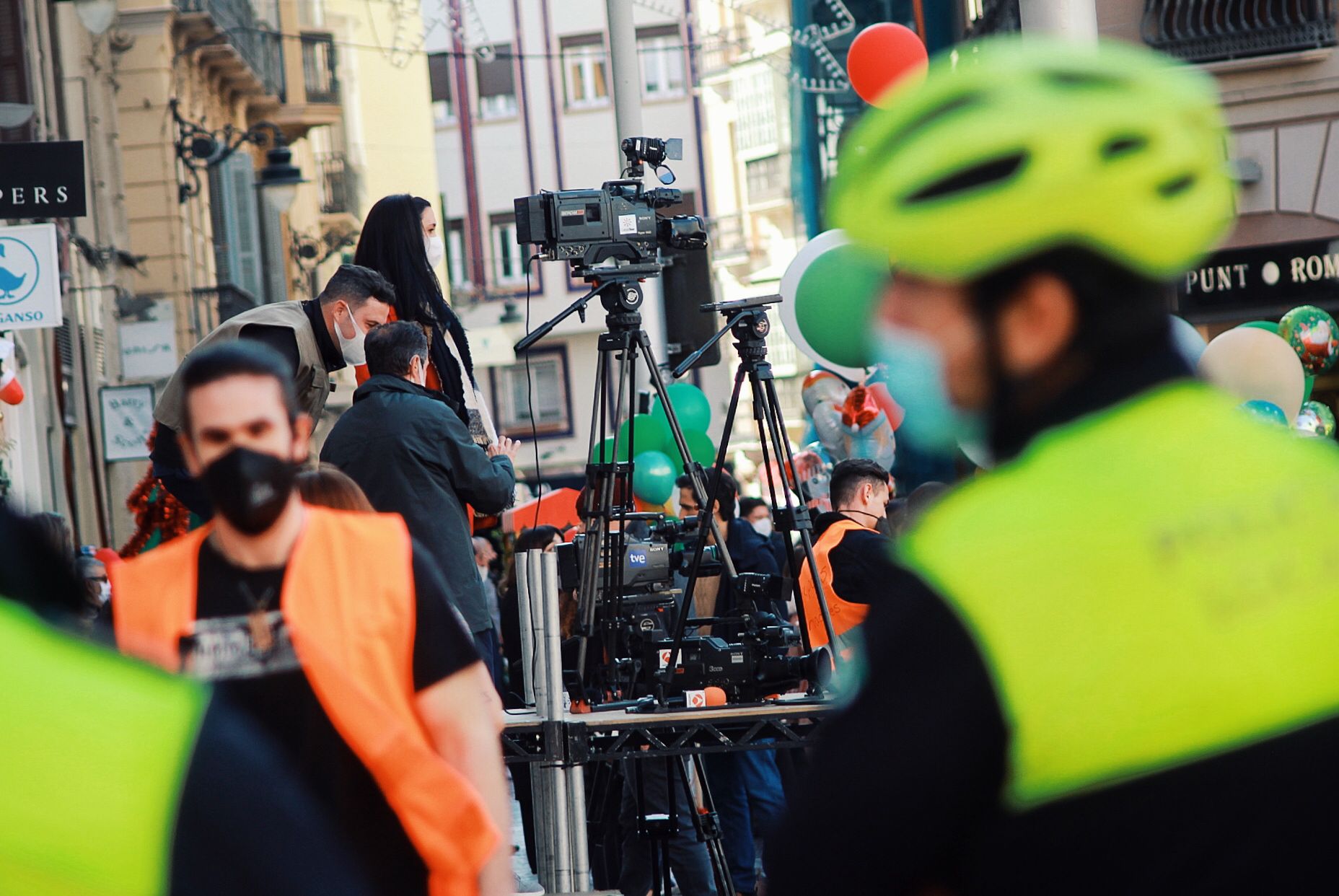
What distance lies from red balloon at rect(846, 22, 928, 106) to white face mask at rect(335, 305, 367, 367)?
451 centimetres

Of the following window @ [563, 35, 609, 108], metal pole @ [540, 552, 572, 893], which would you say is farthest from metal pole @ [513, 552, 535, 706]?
window @ [563, 35, 609, 108]

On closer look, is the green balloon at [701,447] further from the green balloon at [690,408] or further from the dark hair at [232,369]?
the dark hair at [232,369]

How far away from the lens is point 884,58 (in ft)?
30.1

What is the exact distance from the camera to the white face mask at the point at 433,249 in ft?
18.7

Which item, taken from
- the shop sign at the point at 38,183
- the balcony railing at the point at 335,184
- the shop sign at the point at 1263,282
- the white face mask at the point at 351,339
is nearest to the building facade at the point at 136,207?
the shop sign at the point at 38,183

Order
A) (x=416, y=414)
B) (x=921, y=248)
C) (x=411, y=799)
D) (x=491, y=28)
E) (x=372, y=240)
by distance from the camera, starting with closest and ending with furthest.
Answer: (x=921, y=248)
(x=411, y=799)
(x=416, y=414)
(x=372, y=240)
(x=491, y=28)

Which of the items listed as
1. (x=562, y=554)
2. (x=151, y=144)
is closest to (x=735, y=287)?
(x=151, y=144)

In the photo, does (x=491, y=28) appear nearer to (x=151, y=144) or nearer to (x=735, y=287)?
(x=735, y=287)

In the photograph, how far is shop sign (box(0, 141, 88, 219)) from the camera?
412 inches

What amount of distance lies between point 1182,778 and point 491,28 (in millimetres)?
49713

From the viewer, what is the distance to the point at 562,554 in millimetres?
6840

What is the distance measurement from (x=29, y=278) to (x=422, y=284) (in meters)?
7.41

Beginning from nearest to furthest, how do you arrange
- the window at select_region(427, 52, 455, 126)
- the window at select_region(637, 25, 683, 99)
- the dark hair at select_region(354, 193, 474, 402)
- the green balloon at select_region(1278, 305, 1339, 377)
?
the dark hair at select_region(354, 193, 474, 402) < the green balloon at select_region(1278, 305, 1339, 377) < the window at select_region(637, 25, 683, 99) < the window at select_region(427, 52, 455, 126)

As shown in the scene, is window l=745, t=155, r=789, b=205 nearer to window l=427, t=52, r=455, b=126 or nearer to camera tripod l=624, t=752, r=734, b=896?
window l=427, t=52, r=455, b=126
